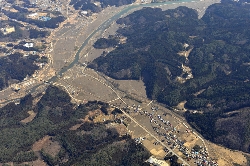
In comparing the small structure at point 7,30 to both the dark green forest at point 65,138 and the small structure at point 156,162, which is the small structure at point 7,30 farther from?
the small structure at point 156,162

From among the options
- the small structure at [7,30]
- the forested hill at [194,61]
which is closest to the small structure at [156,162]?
the forested hill at [194,61]

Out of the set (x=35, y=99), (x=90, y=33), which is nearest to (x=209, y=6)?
(x=90, y=33)

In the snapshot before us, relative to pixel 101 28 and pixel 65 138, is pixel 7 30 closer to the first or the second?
pixel 101 28

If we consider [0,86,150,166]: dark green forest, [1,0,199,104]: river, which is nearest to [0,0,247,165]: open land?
[1,0,199,104]: river

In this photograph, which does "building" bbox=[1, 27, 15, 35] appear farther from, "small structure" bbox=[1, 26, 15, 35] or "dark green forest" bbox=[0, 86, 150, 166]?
"dark green forest" bbox=[0, 86, 150, 166]

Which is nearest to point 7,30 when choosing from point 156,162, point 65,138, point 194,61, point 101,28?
point 101,28
